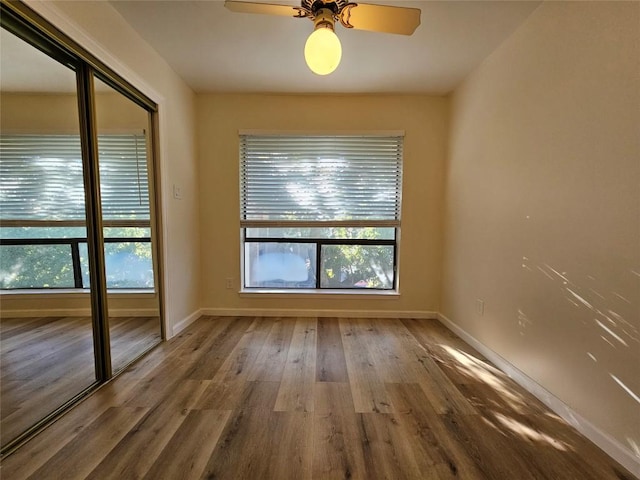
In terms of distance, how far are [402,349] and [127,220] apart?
2447mm

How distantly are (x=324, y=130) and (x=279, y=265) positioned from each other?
5.30 ft

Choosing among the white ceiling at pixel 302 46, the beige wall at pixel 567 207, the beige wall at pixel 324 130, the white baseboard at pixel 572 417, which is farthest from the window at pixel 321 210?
the white baseboard at pixel 572 417

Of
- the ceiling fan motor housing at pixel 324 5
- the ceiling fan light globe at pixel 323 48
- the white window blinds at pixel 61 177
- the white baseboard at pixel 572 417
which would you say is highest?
the ceiling fan motor housing at pixel 324 5

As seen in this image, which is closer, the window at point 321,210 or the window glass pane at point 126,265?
the window glass pane at point 126,265

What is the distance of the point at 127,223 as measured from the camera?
6.54ft

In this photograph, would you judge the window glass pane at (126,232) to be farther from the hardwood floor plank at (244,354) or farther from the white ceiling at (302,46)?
the white ceiling at (302,46)

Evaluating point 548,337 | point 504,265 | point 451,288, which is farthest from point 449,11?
point 451,288

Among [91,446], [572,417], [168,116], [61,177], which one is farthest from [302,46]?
[572,417]

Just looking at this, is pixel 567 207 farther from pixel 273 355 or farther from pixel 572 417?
pixel 273 355

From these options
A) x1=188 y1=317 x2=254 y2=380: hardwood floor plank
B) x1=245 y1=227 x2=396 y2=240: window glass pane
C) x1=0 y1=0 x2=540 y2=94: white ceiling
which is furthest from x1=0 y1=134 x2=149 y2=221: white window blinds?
x1=245 y1=227 x2=396 y2=240: window glass pane

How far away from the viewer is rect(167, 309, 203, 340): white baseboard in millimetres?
2471

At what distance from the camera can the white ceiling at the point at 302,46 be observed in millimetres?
1741

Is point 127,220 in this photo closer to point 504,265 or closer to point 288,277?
point 288,277

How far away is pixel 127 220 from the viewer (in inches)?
78.4
